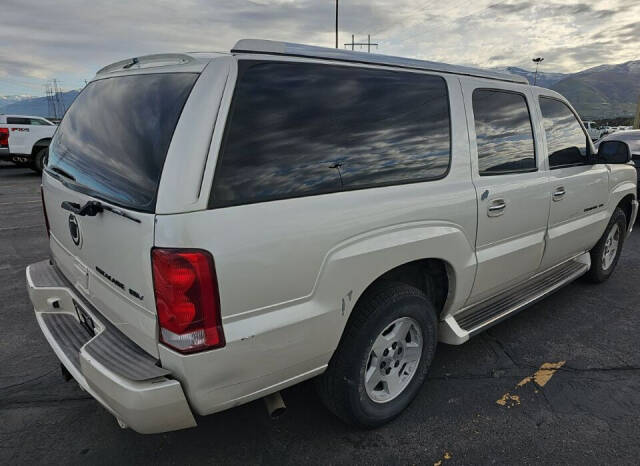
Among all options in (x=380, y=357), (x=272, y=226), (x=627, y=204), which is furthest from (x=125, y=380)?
(x=627, y=204)

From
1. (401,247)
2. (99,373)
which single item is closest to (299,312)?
(401,247)

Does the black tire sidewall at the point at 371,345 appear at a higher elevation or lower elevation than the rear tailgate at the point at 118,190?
lower

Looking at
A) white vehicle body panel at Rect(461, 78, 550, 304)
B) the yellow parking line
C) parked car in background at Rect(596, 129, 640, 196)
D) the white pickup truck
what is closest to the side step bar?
white vehicle body panel at Rect(461, 78, 550, 304)

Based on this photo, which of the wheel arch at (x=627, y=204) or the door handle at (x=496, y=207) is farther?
the wheel arch at (x=627, y=204)

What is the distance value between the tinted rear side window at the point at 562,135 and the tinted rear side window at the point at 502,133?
28 centimetres

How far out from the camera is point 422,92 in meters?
2.47

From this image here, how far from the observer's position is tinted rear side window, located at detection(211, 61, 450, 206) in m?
1.75

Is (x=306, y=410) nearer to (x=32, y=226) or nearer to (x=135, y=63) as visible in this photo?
(x=135, y=63)

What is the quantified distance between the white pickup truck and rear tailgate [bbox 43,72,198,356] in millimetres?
12440

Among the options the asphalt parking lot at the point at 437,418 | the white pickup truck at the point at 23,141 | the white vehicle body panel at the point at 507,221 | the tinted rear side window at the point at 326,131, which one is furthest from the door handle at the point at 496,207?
the white pickup truck at the point at 23,141

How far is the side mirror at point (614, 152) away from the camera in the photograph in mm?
3645

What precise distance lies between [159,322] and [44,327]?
111cm

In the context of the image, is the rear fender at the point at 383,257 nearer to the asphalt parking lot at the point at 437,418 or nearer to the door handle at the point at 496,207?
the door handle at the point at 496,207

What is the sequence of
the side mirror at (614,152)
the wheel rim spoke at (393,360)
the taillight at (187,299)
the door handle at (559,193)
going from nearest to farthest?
the taillight at (187,299) < the wheel rim spoke at (393,360) < the door handle at (559,193) < the side mirror at (614,152)
